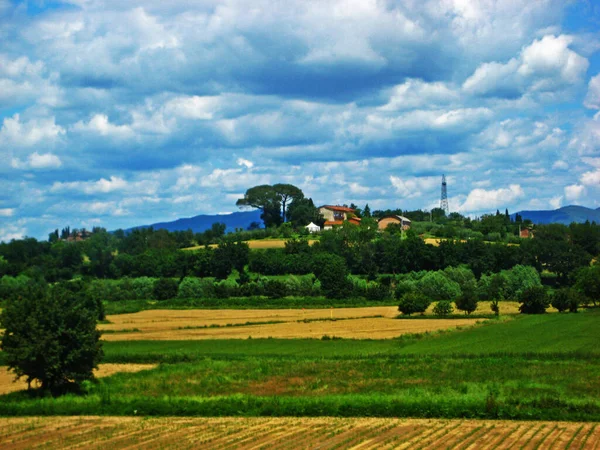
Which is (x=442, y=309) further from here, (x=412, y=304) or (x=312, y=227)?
(x=312, y=227)

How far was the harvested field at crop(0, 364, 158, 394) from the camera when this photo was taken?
46594mm

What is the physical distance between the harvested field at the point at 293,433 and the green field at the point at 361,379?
1894 millimetres

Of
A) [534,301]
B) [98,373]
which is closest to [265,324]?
[98,373]

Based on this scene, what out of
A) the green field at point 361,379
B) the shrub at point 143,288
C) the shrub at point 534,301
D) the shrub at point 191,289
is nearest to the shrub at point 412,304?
the shrub at point 534,301

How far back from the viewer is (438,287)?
113 meters

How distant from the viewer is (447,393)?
1545 inches

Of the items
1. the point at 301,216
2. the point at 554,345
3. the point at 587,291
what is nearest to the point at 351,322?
the point at 554,345

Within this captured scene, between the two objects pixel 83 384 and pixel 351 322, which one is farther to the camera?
pixel 351 322

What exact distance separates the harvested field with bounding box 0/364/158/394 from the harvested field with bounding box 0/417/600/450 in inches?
467

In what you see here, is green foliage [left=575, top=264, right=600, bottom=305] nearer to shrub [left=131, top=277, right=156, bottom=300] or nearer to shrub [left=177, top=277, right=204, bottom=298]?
shrub [left=177, top=277, right=204, bottom=298]

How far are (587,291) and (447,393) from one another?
70.4 metres

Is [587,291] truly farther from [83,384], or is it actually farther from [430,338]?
[83,384]

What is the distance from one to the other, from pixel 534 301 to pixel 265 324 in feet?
113

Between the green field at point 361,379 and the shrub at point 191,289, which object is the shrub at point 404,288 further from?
the green field at point 361,379
